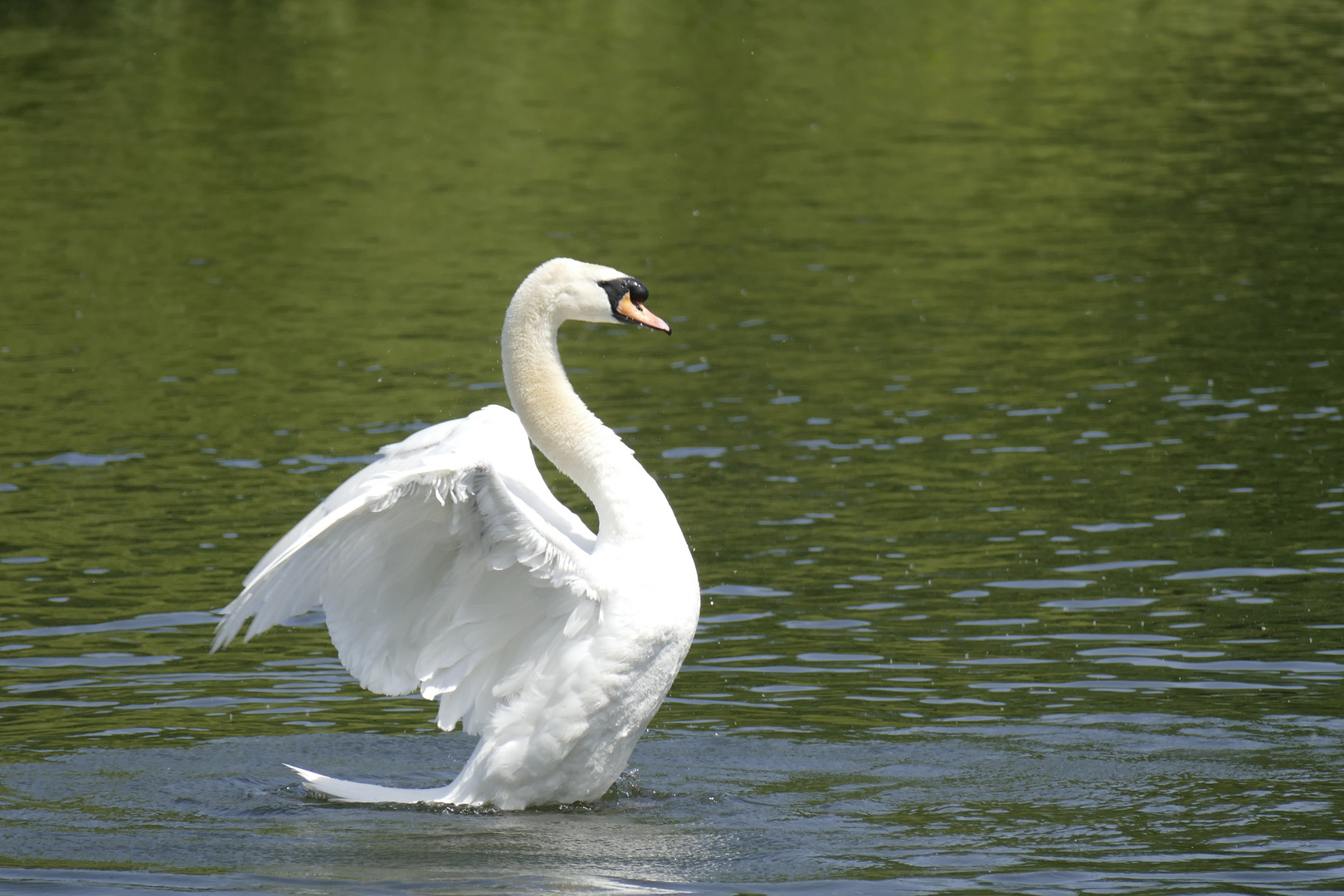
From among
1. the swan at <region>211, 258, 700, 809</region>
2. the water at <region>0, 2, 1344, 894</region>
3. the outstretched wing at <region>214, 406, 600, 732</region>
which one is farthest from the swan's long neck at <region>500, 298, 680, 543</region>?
the water at <region>0, 2, 1344, 894</region>

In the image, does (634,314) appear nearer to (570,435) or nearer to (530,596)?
(570,435)

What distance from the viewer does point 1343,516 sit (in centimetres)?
1357

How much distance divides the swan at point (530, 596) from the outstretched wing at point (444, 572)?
10mm

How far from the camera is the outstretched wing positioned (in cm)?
795

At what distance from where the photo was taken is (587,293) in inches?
355

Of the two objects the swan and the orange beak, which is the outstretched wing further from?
the orange beak

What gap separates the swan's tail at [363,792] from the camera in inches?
355

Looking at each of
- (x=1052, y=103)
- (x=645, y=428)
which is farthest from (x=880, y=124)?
(x=645, y=428)

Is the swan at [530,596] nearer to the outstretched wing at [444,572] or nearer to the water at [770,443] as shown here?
the outstretched wing at [444,572]

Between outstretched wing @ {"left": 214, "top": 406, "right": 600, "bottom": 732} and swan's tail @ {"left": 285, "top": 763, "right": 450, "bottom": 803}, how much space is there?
37 cm

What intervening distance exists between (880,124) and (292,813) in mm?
25849

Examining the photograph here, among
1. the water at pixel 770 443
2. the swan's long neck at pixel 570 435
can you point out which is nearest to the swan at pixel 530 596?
the swan's long neck at pixel 570 435

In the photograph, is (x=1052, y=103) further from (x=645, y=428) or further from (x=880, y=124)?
(x=645, y=428)

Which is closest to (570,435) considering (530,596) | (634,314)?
(634,314)
